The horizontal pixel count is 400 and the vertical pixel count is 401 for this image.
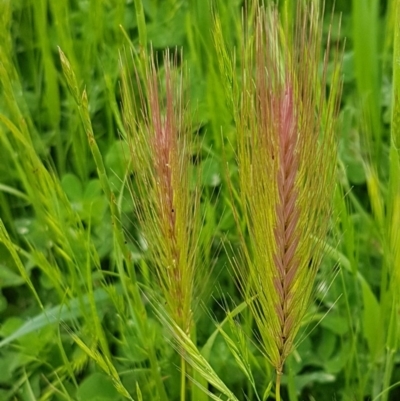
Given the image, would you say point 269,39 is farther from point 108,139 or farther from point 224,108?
point 108,139

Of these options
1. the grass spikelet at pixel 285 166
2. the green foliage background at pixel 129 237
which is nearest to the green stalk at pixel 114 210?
the green foliage background at pixel 129 237

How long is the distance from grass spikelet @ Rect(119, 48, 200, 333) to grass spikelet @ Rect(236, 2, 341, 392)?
7 cm

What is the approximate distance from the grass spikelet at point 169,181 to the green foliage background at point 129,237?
5cm

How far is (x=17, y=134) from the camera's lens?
709 mm

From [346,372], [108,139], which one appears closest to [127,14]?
[108,139]

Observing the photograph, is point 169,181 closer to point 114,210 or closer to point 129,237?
point 114,210

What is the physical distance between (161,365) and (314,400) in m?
0.20

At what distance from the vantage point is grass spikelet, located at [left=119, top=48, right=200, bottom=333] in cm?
58

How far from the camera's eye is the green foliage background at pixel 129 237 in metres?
0.74

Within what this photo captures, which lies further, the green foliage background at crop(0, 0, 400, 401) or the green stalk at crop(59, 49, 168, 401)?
the green foliage background at crop(0, 0, 400, 401)

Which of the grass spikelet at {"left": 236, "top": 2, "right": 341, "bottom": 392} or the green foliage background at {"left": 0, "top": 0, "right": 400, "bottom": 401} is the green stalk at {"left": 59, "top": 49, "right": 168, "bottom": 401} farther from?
the grass spikelet at {"left": 236, "top": 2, "right": 341, "bottom": 392}

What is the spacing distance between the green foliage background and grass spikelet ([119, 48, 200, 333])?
0.15 ft

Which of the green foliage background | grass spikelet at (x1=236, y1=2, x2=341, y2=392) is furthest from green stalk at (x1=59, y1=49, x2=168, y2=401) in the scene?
grass spikelet at (x1=236, y1=2, x2=341, y2=392)

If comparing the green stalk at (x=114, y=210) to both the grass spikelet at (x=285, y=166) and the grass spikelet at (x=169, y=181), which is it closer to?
the grass spikelet at (x=169, y=181)
